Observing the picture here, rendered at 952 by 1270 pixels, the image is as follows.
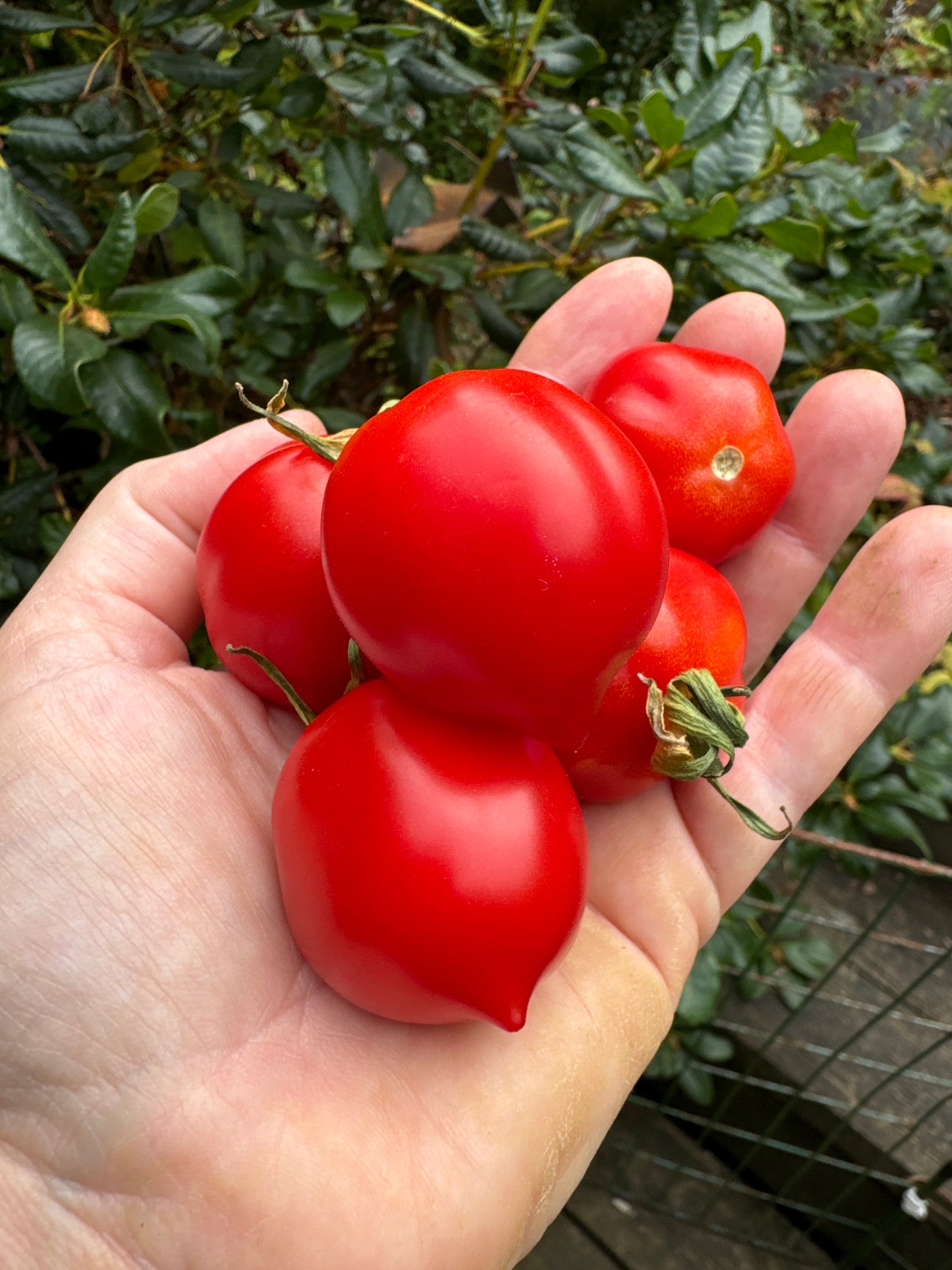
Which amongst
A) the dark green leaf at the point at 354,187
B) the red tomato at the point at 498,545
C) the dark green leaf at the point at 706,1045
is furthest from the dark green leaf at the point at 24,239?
the dark green leaf at the point at 706,1045

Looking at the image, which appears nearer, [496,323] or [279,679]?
[279,679]

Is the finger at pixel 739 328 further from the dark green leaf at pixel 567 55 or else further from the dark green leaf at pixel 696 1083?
the dark green leaf at pixel 696 1083

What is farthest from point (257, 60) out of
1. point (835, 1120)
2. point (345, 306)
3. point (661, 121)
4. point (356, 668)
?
point (835, 1120)

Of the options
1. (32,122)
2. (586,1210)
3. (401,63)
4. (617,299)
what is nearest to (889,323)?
(617,299)

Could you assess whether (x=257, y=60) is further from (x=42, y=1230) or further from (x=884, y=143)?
(x=42, y=1230)

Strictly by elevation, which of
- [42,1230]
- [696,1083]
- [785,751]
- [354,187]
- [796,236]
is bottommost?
[696,1083]

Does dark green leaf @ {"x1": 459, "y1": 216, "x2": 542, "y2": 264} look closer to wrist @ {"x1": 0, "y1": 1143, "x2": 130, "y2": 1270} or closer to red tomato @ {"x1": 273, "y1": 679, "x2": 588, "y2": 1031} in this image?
red tomato @ {"x1": 273, "y1": 679, "x2": 588, "y2": 1031}

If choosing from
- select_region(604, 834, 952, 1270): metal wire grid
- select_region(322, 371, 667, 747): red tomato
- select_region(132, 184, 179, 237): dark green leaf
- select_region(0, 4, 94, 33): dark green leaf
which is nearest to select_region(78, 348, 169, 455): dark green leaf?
select_region(132, 184, 179, 237): dark green leaf

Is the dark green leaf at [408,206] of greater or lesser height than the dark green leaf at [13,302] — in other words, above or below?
above
